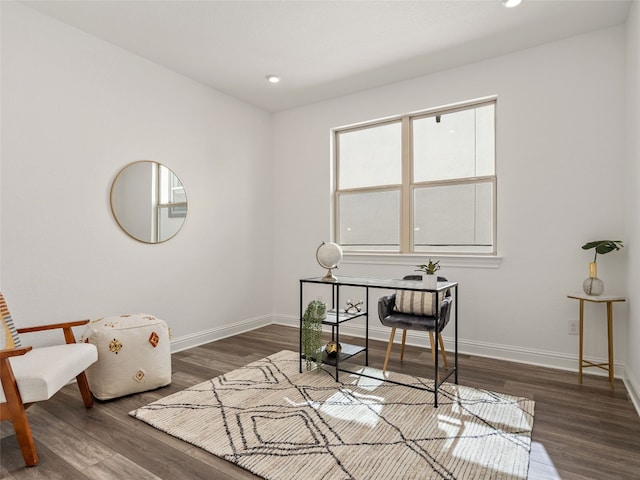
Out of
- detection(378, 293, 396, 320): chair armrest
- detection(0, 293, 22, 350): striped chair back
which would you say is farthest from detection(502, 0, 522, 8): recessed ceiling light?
detection(0, 293, 22, 350): striped chair back

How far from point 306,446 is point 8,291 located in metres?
2.30

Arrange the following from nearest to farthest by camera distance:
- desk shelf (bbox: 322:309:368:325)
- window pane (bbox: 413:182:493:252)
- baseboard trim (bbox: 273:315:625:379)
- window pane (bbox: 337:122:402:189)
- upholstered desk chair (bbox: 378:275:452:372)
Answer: upholstered desk chair (bbox: 378:275:452:372), desk shelf (bbox: 322:309:368:325), baseboard trim (bbox: 273:315:625:379), window pane (bbox: 413:182:493:252), window pane (bbox: 337:122:402:189)

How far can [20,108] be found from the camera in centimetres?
274

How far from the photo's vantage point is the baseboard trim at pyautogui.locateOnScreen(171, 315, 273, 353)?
380 centimetres

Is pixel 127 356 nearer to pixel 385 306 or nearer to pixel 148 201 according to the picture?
pixel 148 201

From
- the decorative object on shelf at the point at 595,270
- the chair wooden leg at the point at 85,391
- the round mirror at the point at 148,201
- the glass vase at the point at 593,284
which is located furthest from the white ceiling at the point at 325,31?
the chair wooden leg at the point at 85,391

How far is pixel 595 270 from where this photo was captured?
290cm

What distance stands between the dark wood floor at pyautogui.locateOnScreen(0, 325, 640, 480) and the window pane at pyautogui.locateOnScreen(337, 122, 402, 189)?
2.11m

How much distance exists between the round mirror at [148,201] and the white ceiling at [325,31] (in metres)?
1.07

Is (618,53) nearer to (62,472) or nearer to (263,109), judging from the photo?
(263,109)

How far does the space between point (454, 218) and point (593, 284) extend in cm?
131

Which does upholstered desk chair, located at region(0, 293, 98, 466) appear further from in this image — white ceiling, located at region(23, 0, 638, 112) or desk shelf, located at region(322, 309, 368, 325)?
white ceiling, located at region(23, 0, 638, 112)

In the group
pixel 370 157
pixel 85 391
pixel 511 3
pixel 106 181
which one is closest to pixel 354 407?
pixel 85 391

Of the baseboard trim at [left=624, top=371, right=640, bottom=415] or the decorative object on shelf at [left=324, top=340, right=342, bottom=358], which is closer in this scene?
the baseboard trim at [left=624, top=371, right=640, bottom=415]
